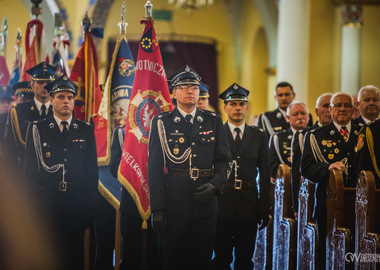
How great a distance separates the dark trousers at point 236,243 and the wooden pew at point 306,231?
0.33m

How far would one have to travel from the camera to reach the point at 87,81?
17.4 ft

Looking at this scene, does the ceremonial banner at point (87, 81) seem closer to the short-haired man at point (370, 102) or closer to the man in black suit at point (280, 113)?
the man in black suit at point (280, 113)

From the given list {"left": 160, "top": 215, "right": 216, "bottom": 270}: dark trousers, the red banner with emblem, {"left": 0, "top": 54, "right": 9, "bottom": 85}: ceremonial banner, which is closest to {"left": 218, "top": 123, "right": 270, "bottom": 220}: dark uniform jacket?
{"left": 160, "top": 215, "right": 216, "bottom": 270}: dark trousers

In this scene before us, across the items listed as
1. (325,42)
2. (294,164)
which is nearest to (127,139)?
(294,164)

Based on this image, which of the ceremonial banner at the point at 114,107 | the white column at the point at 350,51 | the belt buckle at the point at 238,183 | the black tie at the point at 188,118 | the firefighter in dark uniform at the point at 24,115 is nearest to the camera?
the black tie at the point at 188,118

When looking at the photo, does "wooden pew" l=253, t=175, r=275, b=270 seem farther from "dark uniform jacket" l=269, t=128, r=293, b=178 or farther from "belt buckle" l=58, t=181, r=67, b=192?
"belt buckle" l=58, t=181, r=67, b=192

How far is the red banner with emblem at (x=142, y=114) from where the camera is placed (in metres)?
4.16

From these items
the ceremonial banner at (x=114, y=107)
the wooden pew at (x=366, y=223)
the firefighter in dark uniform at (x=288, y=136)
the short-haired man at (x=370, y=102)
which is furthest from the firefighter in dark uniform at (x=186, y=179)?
the firefighter in dark uniform at (x=288, y=136)

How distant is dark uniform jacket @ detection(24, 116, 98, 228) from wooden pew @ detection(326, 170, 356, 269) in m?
1.50

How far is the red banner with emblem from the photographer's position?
4164 millimetres

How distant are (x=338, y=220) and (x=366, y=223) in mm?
342

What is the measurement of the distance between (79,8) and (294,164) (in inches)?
383

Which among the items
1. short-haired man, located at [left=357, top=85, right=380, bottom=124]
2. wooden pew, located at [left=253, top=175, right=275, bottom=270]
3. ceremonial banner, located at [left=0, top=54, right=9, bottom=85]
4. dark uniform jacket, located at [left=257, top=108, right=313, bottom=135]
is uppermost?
ceremonial banner, located at [left=0, top=54, right=9, bottom=85]

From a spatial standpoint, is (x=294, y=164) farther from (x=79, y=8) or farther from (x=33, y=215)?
(x=79, y=8)
